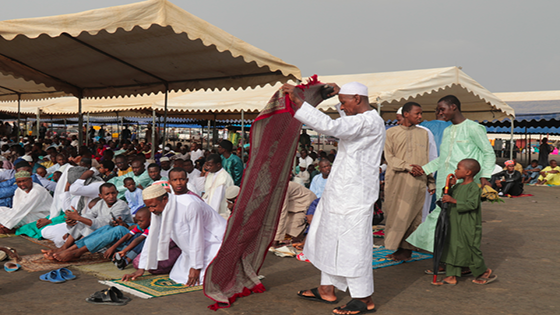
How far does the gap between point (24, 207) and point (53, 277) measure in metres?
2.44

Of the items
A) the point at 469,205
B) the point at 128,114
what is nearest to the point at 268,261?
the point at 469,205

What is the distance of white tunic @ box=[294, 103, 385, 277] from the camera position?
3312 millimetres

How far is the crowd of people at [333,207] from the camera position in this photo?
132 inches

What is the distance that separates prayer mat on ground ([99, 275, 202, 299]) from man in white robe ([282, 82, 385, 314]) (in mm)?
1239

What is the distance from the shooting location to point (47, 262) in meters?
4.75

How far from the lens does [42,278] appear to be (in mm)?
4125

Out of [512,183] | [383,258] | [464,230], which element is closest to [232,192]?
[383,258]

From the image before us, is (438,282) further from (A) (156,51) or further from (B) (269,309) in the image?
(A) (156,51)

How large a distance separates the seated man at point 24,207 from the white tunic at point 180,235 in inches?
116

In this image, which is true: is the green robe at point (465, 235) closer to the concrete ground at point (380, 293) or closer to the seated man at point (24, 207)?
the concrete ground at point (380, 293)

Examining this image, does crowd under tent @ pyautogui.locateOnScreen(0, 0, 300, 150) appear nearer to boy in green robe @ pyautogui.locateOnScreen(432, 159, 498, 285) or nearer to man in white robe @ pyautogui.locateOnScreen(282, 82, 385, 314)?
man in white robe @ pyautogui.locateOnScreen(282, 82, 385, 314)

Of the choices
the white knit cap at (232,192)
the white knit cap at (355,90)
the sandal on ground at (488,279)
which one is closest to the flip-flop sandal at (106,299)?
the white knit cap at (232,192)

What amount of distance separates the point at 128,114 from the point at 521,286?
19.1m

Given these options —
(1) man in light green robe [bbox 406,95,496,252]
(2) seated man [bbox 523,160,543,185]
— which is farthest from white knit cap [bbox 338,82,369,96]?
(2) seated man [bbox 523,160,543,185]
